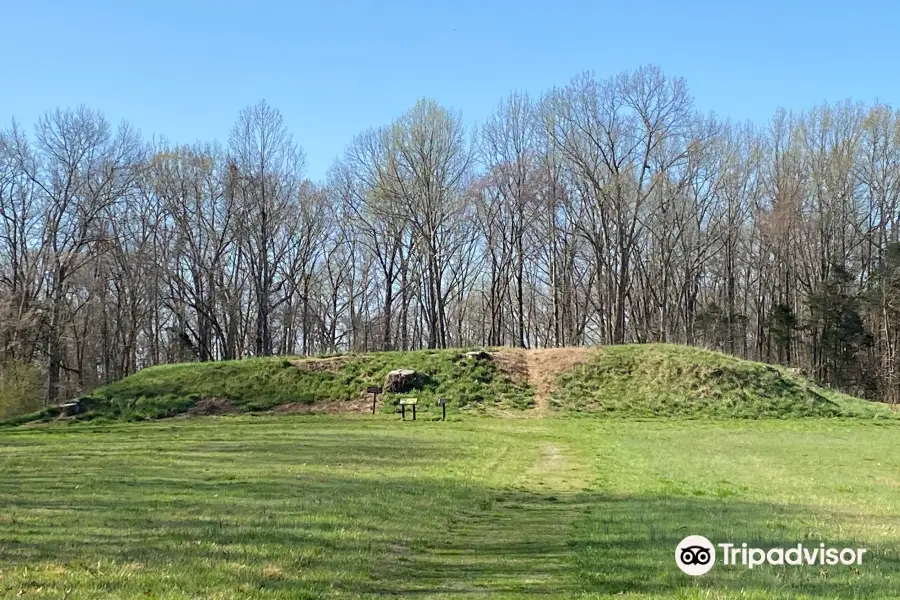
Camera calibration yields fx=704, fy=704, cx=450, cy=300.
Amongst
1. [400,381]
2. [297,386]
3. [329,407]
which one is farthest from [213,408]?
[400,381]

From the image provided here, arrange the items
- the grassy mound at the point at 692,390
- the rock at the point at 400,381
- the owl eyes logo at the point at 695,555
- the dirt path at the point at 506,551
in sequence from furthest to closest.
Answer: the rock at the point at 400,381 → the grassy mound at the point at 692,390 → the owl eyes logo at the point at 695,555 → the dirt path at the point at 506,551

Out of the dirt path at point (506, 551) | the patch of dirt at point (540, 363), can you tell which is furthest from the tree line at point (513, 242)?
the dirt path at point (506, 551)

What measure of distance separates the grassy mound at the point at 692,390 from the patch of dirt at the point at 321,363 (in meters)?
12.2

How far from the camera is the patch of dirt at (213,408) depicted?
33844 millimetres

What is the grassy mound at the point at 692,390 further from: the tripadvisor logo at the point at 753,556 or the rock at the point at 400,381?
the tripadvisor logo at the point at 753,556

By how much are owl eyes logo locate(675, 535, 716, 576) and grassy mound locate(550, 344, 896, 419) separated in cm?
2648

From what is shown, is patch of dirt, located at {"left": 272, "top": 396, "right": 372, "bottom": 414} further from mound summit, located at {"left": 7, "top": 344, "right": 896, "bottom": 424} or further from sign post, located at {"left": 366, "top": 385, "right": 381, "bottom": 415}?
sign post, located at {"left": 366, "top": 385, "right": 381, "bottom": 415}

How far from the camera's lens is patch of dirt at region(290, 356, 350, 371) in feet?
128

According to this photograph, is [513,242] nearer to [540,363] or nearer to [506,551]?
[540,363]

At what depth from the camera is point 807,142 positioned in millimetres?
56438

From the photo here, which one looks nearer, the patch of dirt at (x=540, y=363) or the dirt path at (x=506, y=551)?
the dirt path at (x=506, y=551)

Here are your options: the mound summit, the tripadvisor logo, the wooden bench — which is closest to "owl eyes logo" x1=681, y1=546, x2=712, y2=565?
the tripadvisor logo

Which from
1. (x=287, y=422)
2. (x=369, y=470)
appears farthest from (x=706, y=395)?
(x=369, y=470)

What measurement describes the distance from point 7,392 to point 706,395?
34813mm
